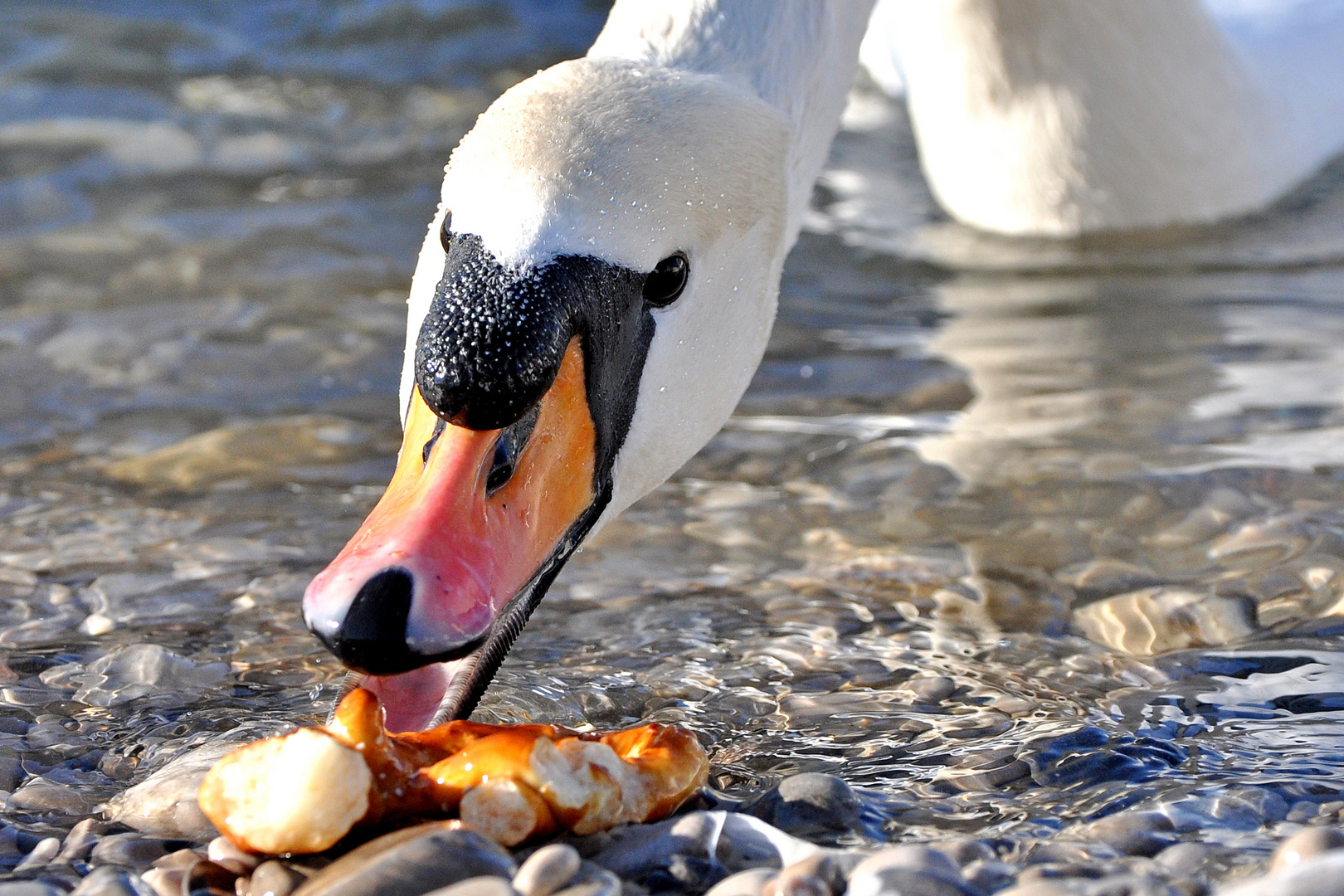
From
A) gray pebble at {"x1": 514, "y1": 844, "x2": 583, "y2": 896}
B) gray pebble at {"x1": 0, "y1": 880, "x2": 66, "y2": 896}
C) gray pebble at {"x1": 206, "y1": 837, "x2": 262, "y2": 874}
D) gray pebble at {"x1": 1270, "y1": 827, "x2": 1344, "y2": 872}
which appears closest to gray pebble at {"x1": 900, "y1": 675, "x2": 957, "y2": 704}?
gray pebble at {"x1": 1270, "y1": 827, "x2": 1344, "y2": 872}

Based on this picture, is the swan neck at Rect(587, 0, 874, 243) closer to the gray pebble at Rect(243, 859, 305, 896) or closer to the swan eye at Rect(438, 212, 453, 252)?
the swan eye at Rect(438, 212, 453, 252)

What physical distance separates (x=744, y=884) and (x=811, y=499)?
2.05 meters

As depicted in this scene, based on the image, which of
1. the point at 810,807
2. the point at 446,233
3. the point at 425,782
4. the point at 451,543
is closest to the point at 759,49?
the point at 446,233

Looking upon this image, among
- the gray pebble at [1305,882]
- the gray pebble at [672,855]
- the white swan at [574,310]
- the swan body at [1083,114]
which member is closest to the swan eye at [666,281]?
the white swan at [574,310]

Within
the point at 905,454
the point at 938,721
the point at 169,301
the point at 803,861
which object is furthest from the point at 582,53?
the point at 803,861

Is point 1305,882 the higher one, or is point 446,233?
point 446,233

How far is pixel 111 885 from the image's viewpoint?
2.29 meters

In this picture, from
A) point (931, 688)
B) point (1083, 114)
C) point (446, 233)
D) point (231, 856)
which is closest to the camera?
point (231, 856)

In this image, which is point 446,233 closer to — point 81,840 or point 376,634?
point 376,634

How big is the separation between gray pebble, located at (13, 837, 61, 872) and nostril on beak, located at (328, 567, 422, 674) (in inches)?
23.7

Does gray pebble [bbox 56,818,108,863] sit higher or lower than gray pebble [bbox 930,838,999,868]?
lower

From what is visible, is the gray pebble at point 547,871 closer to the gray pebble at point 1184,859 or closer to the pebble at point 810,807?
the pebble at point 810,807

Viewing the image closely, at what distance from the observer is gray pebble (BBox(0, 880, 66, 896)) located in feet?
7.33

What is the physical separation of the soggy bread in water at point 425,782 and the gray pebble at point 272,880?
25 millimetres
